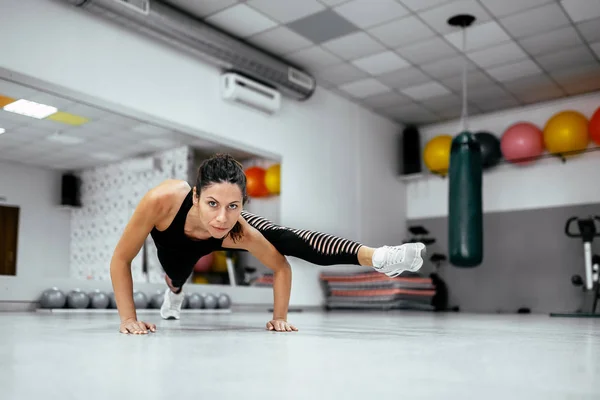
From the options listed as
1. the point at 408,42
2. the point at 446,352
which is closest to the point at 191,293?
the point at 408,42

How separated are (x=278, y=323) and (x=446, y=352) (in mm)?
1223

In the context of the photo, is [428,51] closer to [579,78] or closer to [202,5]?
[579,78]

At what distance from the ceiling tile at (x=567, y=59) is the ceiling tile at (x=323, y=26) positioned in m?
2.41

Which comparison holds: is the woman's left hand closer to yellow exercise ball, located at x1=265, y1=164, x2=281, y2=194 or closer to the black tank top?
the black tank top

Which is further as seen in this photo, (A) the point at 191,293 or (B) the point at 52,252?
(A) the point at 191,293

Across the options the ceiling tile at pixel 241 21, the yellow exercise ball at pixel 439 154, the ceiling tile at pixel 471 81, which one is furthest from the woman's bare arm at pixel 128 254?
the yellow exercise ball at pixel 439 154

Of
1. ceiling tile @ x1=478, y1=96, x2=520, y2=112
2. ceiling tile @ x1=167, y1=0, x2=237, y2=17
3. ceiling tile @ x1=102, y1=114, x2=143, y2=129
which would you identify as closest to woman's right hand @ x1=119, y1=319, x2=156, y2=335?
ceiling tile @ x1=102, y1=114, x2=143, y2=129

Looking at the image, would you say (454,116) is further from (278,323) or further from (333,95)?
(278,323)

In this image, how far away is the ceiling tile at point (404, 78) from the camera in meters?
7.12

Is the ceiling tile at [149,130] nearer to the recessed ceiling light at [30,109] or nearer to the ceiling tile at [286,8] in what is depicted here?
the recessed ceiling light at [30,109]

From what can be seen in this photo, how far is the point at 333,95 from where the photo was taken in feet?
26.1

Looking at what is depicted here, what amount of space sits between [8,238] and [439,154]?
5675mm

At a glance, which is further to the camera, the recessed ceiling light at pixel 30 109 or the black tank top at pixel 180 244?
the recessed ceiling light at pixel 30 109

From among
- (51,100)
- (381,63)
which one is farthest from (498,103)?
(51,100)
